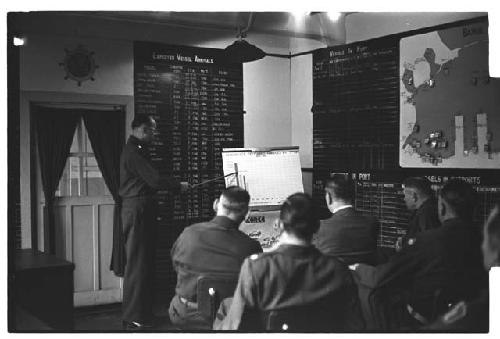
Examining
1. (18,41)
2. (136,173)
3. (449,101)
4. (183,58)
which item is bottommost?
(136,173)

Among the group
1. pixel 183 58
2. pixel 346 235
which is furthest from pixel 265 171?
pixel 346 235

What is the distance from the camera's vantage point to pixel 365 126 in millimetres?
4375

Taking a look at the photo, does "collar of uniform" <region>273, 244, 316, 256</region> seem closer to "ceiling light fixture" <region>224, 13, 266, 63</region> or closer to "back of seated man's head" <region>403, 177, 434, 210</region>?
"back of seated man's head" <region>403, 177, 434, 210</region>

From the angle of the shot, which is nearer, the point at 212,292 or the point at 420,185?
the point at 212,292

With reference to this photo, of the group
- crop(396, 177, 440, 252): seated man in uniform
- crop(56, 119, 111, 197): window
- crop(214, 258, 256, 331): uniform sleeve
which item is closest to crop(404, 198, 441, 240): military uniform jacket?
crop(396, 177, 440, 252): seated man in uniform

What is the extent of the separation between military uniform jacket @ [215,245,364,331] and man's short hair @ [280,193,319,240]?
0.07 meters

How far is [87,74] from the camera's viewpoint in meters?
3.67

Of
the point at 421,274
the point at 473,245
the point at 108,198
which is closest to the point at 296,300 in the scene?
the point at 421,274

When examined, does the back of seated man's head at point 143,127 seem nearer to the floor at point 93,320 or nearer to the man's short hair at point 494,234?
the floor at point 93,320

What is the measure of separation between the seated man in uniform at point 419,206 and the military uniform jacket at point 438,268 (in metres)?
0.23

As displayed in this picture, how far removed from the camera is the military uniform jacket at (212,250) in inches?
119

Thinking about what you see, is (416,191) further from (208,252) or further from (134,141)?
(134,141)

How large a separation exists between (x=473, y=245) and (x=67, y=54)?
2448mm

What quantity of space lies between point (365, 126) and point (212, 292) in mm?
1973
